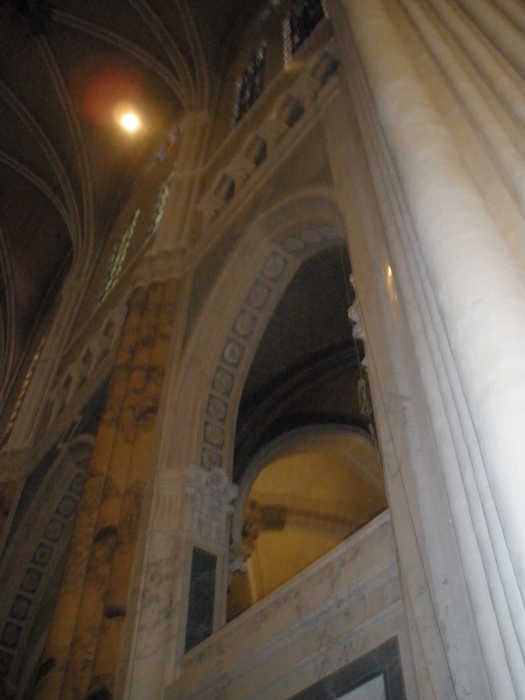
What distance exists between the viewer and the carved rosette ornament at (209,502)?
4336 millimetres

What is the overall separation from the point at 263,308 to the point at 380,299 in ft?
8.64

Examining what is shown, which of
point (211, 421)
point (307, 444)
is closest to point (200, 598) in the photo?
point (211, 421)

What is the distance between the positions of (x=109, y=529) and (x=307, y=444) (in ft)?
14.9

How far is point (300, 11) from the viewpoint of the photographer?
27.2 feet

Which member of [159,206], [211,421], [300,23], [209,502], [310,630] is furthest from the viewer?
[159,206]

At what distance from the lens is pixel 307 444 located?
859cm

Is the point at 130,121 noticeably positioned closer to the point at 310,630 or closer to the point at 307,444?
the point at 307,444

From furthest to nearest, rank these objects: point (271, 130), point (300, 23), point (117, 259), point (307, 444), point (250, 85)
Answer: point (117, 259)
point (250, 85)
point (307, 444)
point (300, 23)
point (271, 130)

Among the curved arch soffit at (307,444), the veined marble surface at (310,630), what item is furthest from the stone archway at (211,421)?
the curved arch soffit at (307,444)

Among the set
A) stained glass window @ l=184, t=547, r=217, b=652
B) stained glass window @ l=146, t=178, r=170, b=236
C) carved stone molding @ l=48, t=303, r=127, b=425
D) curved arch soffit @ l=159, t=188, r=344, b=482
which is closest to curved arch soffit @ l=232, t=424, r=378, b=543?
carved stone molding @ l=48, t=303, r=127, b=425

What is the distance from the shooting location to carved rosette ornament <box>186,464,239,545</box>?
4336mm

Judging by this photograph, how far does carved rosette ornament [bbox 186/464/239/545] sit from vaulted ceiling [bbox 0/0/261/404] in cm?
638

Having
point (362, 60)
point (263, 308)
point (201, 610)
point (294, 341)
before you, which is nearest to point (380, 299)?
point (362, 60)

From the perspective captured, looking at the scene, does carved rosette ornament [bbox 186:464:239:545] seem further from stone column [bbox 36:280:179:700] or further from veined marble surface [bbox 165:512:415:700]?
veined marble surface [bbox 165:512:415:700]
